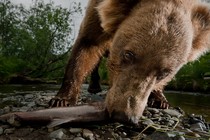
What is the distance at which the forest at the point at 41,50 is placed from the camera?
2189 cm

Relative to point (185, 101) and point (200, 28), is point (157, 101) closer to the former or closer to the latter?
point (200, 28)

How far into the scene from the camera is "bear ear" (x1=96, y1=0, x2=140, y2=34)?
14.1 ft

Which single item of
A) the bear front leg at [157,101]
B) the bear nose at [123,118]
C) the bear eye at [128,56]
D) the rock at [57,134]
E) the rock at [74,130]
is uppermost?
the bear eye at [128,56]

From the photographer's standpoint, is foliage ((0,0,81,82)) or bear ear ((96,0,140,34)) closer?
bear ear ((96,0,140,34))

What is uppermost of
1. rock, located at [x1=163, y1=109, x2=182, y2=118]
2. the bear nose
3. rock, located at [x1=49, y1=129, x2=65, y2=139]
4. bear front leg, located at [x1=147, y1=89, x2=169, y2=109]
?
bear front leg, located at [x1=147, y1=89, x2=169, y2=109]

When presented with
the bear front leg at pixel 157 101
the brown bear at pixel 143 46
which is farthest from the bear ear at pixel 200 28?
the bear front leg at pixel 157 101

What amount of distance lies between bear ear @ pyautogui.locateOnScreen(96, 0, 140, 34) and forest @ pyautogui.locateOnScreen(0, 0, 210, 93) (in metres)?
11.8

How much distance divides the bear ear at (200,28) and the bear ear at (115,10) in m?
0.78

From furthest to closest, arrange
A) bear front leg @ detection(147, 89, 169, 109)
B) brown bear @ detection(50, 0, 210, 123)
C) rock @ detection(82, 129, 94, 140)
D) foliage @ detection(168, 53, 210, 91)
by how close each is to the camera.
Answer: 1. foliage @ detection(168, 53, 210, 91)
2. bear front leg @ detection(147, 89, 169, 109)
3. rock @ detection(82, 129, 94, 140)
4. brown bear @ detection(50, 0, 210, 123)

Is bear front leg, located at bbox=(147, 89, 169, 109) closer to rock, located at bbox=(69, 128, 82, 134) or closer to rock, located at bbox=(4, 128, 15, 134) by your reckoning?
rock, located at bbox=(69, 128, 82, 134)

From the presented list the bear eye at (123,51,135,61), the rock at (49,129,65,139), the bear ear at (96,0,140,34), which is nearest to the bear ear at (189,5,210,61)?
the bear ear at (96,0,140,34)

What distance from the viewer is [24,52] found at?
33125 mm

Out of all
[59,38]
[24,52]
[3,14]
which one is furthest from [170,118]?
[3,14]

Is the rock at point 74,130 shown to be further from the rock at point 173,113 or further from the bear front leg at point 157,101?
the bear front leg at point 157,101
